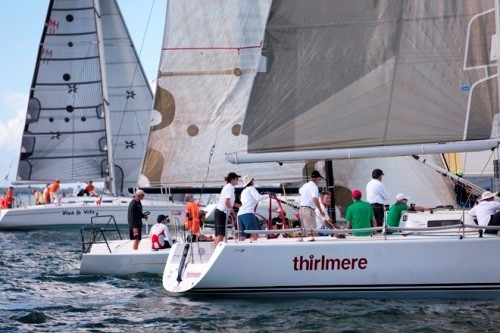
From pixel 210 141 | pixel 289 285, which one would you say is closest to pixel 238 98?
pixel 210 141

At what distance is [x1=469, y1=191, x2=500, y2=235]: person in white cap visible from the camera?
46.0ft

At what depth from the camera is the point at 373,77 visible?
14.8 meters

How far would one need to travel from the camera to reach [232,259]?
542 inches

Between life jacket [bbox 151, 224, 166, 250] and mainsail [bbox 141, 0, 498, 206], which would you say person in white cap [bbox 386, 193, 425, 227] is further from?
life jacket [bbox 151, 224, 166, 250]

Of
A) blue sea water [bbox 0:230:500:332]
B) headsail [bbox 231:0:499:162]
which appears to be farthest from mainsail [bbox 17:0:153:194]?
headsail [bbox 231:0:499:162]

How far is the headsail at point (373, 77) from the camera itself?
14.4m

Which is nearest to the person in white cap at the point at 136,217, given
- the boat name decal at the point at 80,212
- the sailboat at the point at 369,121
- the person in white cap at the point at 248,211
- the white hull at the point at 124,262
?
the white hull at the point at 124,262

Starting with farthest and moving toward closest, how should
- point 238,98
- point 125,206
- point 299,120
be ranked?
point 125,206 < point 238,98 < point 299,120

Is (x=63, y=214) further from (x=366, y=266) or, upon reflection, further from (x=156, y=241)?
(x=366, y=266)

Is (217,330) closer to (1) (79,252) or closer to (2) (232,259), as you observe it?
(2) (232,259)

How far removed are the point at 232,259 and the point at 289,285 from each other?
34.0 inches

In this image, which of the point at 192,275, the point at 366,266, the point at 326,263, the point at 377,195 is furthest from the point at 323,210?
the point at 192,275

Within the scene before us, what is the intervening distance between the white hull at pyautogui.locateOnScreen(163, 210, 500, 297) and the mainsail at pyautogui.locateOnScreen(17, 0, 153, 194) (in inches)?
1026

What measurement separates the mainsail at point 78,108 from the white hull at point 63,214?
3.27 metres
